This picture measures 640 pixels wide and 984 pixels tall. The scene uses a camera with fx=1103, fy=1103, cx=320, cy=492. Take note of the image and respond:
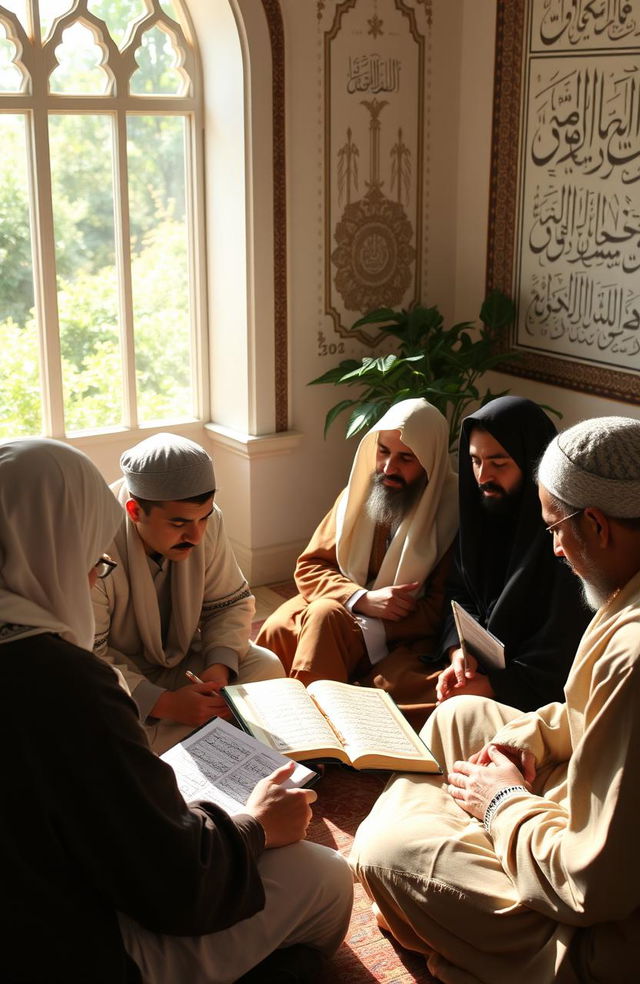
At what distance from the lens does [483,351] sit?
470 centimetres

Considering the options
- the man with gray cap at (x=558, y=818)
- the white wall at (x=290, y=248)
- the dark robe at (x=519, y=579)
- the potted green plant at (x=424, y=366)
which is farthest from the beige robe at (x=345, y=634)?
the white wall at (x=290, y=248)

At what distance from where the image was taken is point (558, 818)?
2.14 m

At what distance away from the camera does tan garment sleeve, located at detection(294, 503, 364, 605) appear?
3.62m

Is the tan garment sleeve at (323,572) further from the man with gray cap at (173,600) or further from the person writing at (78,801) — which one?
the person writing at (78,801)

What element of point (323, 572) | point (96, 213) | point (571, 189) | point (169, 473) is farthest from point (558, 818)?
point (96, 213)

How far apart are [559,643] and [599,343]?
1.78 metres

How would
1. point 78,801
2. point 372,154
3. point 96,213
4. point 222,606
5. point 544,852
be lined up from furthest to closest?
point 372,154
point 96,213
point 222,606
point 544,852
point 78,801

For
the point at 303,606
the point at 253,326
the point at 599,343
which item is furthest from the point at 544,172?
the point at 303,606

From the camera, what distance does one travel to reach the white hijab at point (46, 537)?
1759 millimetres

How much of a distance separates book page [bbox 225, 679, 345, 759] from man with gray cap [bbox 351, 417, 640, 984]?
8.2 inches

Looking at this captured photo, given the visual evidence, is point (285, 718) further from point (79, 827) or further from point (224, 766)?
point (79, 827)

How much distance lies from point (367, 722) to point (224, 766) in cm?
49

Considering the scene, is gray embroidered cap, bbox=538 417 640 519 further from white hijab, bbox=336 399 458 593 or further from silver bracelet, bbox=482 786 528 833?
white hijab, bbox=336 399 458 593

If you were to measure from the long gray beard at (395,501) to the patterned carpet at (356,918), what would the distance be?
32.1 inches
